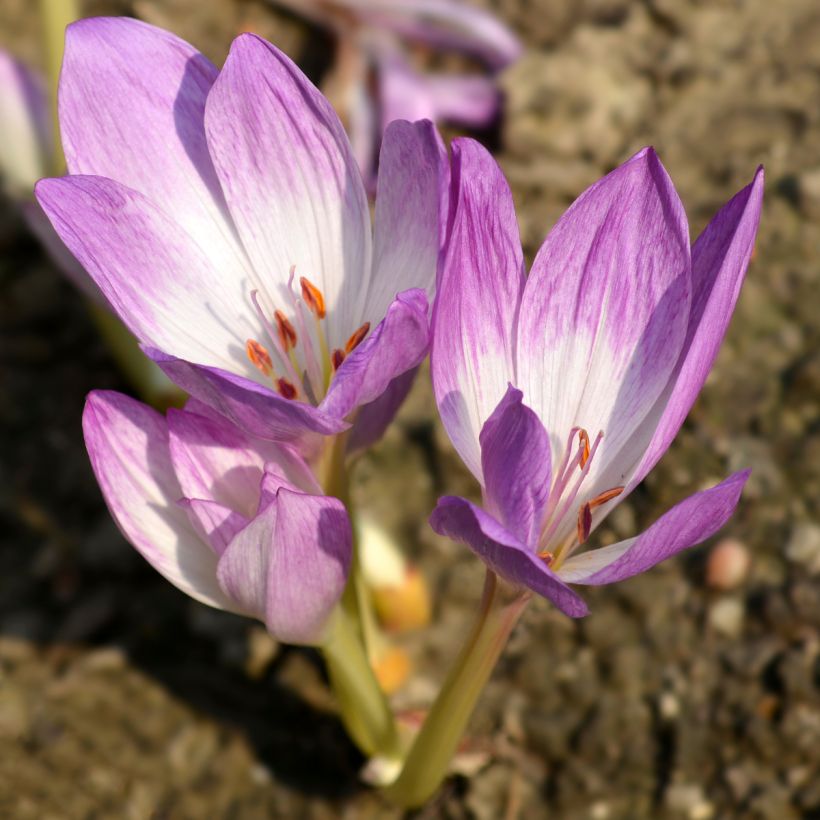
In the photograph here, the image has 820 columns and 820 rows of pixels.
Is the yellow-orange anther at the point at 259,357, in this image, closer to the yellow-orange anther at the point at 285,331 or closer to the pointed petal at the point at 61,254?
the yellow-orange anther at the point at 285,331

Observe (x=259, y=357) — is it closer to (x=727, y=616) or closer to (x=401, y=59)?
(x=727, y=616)

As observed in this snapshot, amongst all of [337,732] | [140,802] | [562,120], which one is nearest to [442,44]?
[562,120]

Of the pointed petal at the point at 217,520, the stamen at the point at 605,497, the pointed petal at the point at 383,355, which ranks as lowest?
the pointed petal at the point at 217,520

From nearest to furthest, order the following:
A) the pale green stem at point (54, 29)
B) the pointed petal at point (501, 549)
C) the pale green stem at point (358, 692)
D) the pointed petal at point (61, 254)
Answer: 1. the pointed petal at point (501, 549)
2. the pale green stem at point (358, 692)
3. the pointed petal at point (61, 254)
4. the pale green stem at point (54, 29)

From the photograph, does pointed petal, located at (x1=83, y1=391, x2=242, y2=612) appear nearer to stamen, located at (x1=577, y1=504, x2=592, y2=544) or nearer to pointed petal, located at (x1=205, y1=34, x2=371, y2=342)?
pointed petal, located at (x1=205, y1=34, x2=371, y2=342)

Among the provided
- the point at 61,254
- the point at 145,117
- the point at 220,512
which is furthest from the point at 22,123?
the point at 220,512

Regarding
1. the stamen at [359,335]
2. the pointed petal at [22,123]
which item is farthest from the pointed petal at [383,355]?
the pointed petal at [22,123]

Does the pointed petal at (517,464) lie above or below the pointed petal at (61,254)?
above
